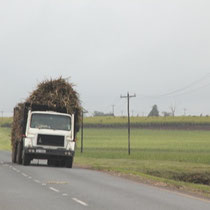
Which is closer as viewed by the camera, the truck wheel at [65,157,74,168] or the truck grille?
the truck grille

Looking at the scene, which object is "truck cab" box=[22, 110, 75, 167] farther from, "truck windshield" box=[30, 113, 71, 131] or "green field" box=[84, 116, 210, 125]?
"green field" box=[84, 116, 210, 125]

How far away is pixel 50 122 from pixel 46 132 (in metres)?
0.64

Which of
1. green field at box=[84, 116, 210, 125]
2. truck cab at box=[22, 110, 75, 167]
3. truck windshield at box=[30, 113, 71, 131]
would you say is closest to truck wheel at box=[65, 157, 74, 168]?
truck cab at box=[22, 110, 75, 167]

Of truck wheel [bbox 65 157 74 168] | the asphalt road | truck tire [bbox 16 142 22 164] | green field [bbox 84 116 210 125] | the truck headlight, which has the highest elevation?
green field [bbox 84 116 210 125]

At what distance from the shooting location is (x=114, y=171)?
29.7m

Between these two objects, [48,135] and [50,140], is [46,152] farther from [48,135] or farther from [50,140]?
[48,135]

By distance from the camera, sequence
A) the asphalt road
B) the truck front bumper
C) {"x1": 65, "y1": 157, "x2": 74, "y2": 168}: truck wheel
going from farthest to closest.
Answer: {"x1": 65, "y1": 157, "x2": 74, "y2": 168}: truck wheel
the truck front bumper
the asphalt road

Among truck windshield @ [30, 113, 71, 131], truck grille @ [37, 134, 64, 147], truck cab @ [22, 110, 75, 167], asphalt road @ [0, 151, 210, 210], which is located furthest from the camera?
truck windshield @ [30, 113, 71, 131]

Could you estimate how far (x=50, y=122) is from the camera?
29.8 m

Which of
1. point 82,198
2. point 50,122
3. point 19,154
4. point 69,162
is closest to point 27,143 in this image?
point 50,122

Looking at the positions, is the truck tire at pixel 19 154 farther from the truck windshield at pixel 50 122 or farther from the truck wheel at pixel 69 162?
the truck wheel at pixel 69 162

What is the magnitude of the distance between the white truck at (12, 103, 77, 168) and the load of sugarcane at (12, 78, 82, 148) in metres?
0.33

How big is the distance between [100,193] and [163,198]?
1862 mm

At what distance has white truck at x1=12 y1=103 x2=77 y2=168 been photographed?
2927 cm
